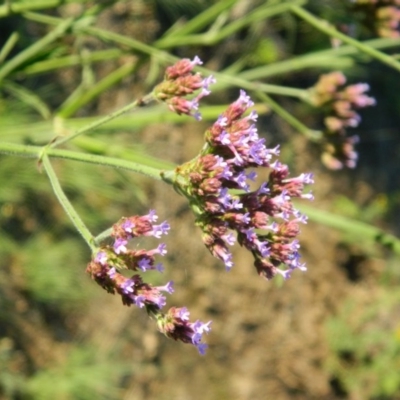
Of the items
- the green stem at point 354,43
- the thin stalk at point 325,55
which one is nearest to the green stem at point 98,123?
the green stem at point 354,43

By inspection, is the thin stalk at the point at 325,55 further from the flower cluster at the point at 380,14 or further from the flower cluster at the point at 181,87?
the flower cluster at the point at 181,87

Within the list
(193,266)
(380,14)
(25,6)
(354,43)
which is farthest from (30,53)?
(193,266)

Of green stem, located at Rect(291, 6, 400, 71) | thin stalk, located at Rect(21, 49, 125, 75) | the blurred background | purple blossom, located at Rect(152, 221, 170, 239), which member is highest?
green stem, located at Rect(291, 6, 400, 71)

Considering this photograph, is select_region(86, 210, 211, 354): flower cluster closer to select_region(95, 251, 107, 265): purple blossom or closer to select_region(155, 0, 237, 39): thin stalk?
select_region(95, 251, 107, 265): purple blossom

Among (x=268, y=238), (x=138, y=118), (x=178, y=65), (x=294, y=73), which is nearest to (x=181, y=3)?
(x=294, y=73)

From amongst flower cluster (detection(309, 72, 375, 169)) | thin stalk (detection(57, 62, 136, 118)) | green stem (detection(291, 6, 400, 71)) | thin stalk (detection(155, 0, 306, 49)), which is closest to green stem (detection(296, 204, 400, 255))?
flower cluster (detection(309, 72, 375, 169))

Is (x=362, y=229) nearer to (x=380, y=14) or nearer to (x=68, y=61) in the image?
(x=380, y=14)

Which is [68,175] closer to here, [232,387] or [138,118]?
[138,118]

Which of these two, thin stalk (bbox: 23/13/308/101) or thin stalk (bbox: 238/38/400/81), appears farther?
thin stalk (bbox: 238/38/400/81)
